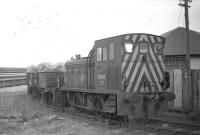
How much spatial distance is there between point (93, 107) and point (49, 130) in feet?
11.8

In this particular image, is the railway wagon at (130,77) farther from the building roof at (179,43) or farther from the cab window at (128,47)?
the building roof at (179,43)

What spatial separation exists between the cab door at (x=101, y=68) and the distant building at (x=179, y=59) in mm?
5516

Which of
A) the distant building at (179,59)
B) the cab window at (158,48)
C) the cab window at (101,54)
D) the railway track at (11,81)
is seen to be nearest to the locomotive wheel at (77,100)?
the cab window at (101,54)

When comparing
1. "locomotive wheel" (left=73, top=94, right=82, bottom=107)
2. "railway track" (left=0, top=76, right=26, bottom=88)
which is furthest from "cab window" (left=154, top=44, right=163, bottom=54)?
"railway track" (left=0, top=76, right=26, bottom=88)

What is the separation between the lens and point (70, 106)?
677 inches

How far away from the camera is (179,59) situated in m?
27.0

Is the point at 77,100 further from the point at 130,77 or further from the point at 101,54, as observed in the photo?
the point at 130,77

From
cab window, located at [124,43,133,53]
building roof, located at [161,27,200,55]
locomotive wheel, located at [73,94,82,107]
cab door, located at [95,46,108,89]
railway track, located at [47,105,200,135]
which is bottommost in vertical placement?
railway track, located at [47,105,200,135]

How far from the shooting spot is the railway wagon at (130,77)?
459 inches

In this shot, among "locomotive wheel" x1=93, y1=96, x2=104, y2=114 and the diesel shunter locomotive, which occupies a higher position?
the diesel shunter locomotive

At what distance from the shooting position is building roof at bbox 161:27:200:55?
2751 centimetres

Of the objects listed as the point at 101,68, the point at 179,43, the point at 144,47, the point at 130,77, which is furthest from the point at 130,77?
the point at 179,43

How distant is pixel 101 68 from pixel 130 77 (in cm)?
159

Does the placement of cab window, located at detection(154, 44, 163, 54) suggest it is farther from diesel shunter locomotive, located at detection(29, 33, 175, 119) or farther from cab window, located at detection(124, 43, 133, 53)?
cab window, located at detection(124, 43, 133, 53)
